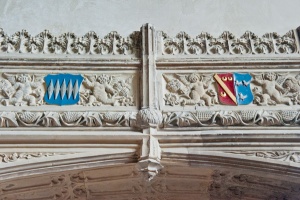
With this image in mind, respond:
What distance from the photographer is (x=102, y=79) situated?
4.01m

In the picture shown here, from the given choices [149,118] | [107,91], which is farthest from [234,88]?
[107,91]

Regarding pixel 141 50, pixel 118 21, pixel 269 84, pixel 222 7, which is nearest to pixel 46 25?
pixel 118 21

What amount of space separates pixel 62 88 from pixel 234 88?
1470 mm

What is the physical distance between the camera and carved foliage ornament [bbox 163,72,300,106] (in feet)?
12.8

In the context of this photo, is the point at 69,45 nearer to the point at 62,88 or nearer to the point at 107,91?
the point at 62,88

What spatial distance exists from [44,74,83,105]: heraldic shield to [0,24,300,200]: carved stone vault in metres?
0.01

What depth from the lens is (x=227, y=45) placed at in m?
4.24

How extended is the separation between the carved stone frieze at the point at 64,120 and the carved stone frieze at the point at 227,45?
842mm

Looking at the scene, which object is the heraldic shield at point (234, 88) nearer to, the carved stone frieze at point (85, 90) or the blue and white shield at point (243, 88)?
the blue and white shield at point (243, 88)

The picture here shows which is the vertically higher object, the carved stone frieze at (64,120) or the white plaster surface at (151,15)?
the white plaster surface at (151,15)

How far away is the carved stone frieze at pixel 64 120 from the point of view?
3.68 metres

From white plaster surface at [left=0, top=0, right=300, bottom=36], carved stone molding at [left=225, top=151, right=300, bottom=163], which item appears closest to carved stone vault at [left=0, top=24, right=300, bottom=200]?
carved stone molding at [left=225, top=151, right=300, bottom=163]

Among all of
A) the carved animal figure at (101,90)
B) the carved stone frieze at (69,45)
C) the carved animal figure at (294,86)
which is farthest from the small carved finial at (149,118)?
the carved animal figure at (294,86)

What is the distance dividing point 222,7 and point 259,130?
7.61 ft
